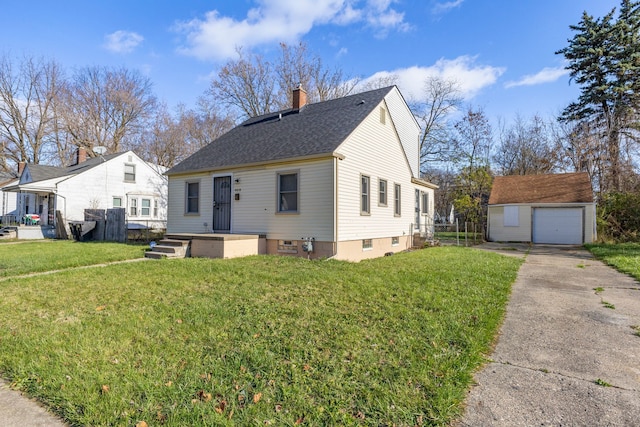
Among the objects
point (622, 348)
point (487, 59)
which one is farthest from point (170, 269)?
point (487, 59)

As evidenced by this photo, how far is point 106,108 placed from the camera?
30984 mm

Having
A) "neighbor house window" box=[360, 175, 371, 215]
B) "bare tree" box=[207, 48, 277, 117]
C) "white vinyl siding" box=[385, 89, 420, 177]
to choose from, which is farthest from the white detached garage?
"bare tree" box=[207, 48, 277, 117]

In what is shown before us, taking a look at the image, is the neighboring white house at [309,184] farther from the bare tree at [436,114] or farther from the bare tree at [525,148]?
the bare tree at [525,148]

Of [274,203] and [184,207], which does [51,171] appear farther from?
[274,203]

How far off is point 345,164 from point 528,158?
26.5 m

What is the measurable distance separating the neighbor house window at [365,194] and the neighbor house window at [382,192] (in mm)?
895

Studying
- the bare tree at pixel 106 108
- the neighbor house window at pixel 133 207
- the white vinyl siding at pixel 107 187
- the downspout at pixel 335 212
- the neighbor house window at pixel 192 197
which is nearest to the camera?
the downspout at pixel 335 212

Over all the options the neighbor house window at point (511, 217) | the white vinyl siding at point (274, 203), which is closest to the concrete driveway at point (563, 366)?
the white vinyl siding at point (274, 203)

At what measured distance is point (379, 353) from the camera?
3.22 meters

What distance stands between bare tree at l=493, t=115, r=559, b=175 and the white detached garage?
25.1 feet

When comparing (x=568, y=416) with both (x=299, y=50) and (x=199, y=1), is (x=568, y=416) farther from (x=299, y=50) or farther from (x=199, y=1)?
(x=299, y=50)

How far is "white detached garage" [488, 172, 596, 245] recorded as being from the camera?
18.0 metres

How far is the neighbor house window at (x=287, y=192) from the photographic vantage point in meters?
10.4

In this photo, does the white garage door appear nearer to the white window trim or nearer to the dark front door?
the white window trim
